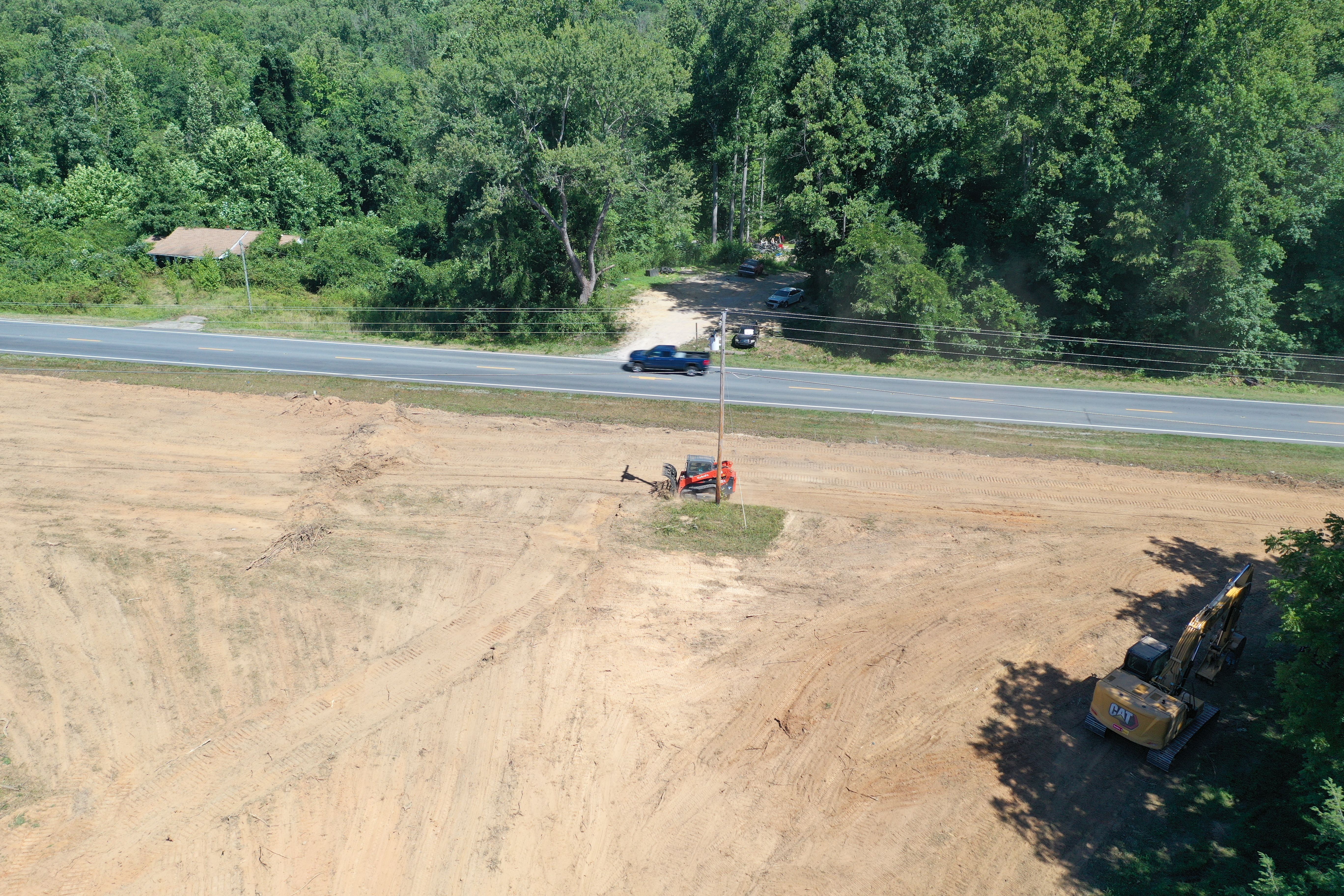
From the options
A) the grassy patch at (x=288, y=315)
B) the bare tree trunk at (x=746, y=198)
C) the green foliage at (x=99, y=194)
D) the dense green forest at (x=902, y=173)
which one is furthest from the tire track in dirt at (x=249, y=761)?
the green foliage at (x=99, y=194)

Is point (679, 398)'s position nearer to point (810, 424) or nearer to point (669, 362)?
point (669, 362)

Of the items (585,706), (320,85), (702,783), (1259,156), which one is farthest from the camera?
(320,85)

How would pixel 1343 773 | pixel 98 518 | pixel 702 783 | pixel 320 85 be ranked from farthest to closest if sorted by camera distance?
pixel 320 85
pixel 98 518
pixel 702 783
pixel 1343 773

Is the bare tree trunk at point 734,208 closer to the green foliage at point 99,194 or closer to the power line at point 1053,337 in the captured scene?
the power line at point 1053,337

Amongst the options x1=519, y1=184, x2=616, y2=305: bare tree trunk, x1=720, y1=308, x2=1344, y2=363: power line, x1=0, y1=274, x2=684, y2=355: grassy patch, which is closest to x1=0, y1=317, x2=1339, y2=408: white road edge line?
x1=0, y1=274, x2=684, y2=355: grassy patch

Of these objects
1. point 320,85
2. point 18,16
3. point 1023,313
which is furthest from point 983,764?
point 18,16

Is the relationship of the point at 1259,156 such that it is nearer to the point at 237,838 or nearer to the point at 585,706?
the point at 585,706

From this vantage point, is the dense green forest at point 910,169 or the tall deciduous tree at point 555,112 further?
the tall deciduous tree at point 555,112

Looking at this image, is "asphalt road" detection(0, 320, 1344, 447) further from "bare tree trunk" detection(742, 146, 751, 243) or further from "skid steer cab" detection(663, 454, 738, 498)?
"bare tree trunk" detection(742, 146, 751, 243)
